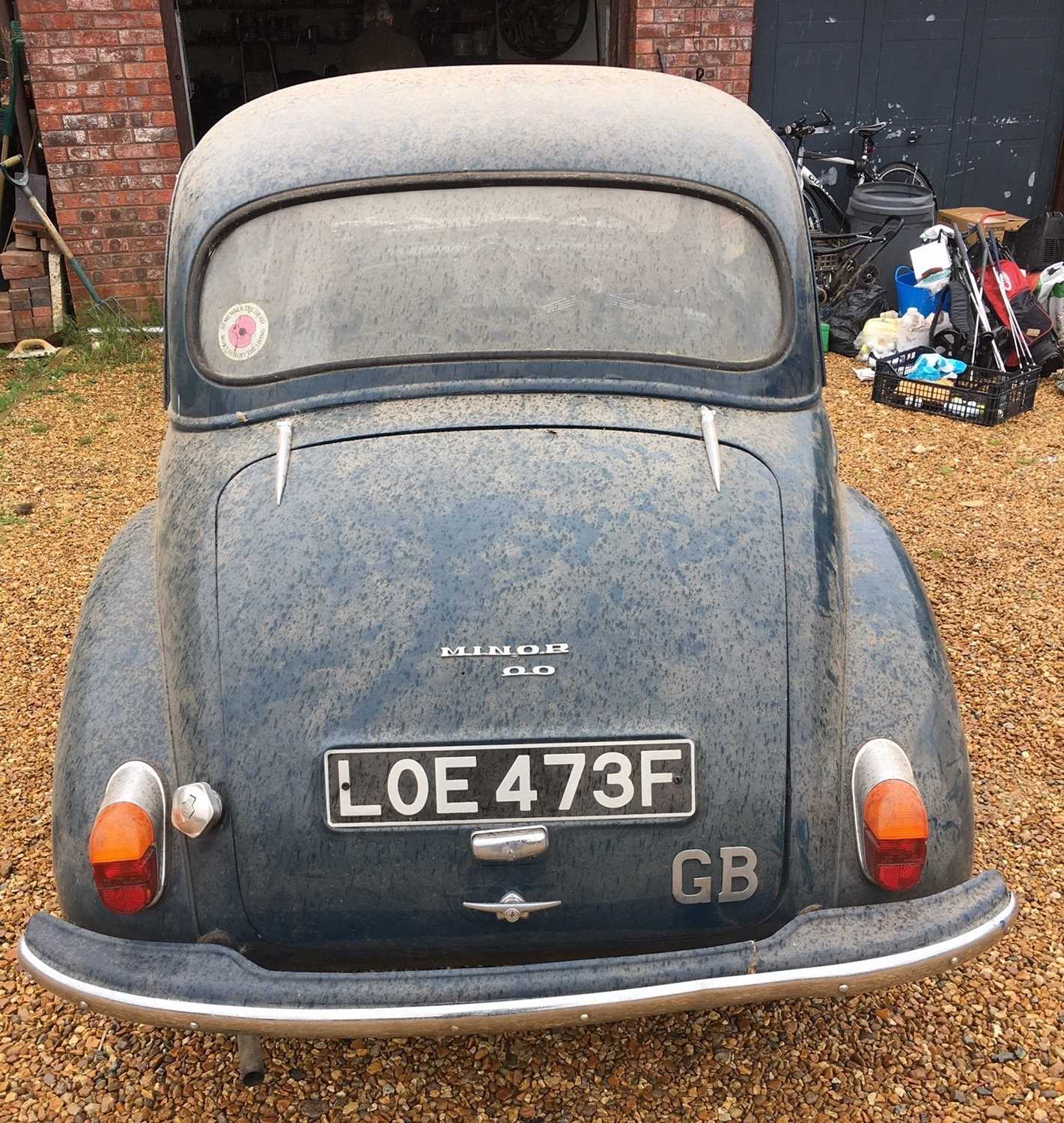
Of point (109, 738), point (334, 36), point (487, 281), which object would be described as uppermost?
point (334, 36)

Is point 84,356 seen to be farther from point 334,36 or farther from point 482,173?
point 334,36

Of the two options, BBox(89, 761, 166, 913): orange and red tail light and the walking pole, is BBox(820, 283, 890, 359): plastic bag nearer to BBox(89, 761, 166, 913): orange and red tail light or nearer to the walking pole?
the walking pole

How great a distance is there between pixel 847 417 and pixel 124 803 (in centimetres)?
553

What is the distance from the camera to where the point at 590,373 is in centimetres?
251

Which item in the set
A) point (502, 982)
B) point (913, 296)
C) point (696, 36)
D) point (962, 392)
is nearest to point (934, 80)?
point (696, 36)

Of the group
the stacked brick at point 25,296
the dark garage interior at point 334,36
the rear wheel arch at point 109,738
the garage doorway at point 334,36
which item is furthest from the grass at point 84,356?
the rear wheel arch at point 109,738

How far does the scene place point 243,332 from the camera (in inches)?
101

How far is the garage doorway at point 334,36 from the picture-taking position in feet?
38.7

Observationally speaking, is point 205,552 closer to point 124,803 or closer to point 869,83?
point 124,803

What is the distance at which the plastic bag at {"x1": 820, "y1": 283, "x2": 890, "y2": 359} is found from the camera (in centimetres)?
763

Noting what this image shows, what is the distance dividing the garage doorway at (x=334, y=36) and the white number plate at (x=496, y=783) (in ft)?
37.2

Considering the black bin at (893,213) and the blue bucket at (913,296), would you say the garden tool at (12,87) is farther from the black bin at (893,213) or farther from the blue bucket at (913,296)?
the blue bucket at (913,296)

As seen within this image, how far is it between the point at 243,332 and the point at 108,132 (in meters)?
6.13

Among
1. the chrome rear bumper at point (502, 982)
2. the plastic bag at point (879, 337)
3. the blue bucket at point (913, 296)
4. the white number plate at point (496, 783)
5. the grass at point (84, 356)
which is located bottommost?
the grass at point (84, 356)
